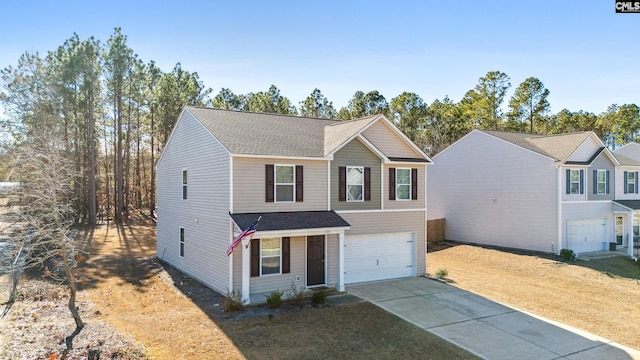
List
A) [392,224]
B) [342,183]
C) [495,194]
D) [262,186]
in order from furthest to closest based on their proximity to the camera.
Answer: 1. [495,194]
2. [392,224]
3. [342,183]
4. [262,186]

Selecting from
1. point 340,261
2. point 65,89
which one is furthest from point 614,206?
point 65,89

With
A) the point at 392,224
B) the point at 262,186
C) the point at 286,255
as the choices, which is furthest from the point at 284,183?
the point at 392,224

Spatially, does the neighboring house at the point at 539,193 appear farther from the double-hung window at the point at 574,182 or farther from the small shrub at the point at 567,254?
the small shrub at the point at 567,254

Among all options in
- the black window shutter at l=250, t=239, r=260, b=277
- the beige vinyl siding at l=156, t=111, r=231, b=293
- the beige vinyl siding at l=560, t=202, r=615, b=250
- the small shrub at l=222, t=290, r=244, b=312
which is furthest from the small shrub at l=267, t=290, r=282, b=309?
the beige vinyl siding at l=560, t=202, r=615, b=250

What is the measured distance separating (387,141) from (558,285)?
10461mm

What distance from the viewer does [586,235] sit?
85.8 feet

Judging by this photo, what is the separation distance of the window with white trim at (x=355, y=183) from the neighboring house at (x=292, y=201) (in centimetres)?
4

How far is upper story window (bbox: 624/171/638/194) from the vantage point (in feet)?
96.7

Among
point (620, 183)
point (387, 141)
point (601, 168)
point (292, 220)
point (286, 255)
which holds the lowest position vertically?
point (286, 255)

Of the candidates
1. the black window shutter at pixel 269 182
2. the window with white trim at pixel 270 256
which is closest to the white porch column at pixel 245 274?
the window with white trim at pixel 270 256

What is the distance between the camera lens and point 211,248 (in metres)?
16.6

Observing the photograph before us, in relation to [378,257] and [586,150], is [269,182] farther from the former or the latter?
[586,150]

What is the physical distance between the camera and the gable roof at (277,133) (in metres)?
15.9

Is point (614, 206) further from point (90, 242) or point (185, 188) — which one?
point (90, 242)
